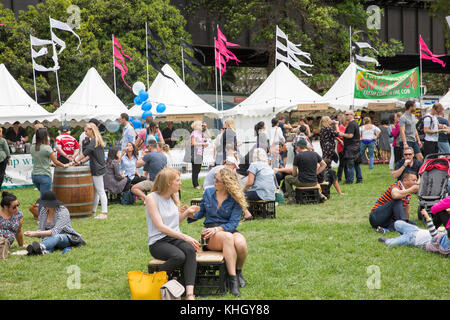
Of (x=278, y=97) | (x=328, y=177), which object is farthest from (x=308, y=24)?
(x=328, y=177)

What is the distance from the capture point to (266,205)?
384 inches

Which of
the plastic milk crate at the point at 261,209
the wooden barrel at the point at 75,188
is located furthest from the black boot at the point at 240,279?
the wooden barrel at the point at 75,188

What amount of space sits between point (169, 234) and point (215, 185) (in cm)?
78

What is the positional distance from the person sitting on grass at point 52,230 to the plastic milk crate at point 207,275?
2680mm

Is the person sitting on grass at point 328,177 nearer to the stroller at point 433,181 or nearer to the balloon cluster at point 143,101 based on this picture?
the stroller at point 433,181

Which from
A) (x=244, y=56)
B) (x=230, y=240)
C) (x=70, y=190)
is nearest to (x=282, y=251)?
(x=230, y=240)

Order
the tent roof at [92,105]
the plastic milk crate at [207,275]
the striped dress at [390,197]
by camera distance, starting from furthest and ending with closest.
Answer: the tent roof at [92,105], the striped dress at [390,197], the plastic milk crate at [207,275]

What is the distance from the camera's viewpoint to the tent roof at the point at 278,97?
19.0m

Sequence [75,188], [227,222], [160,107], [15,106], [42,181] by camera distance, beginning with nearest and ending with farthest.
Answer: [227,222] < [42,181] < [75,188] < [15,106] < [160,107]

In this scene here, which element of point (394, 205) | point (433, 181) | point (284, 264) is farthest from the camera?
point (394, 205)

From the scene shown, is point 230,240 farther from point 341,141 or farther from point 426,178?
point 341,141

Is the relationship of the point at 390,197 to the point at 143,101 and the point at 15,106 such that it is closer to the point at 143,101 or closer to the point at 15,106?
the point at 143,101

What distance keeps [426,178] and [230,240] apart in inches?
152

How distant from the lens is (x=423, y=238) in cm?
706
